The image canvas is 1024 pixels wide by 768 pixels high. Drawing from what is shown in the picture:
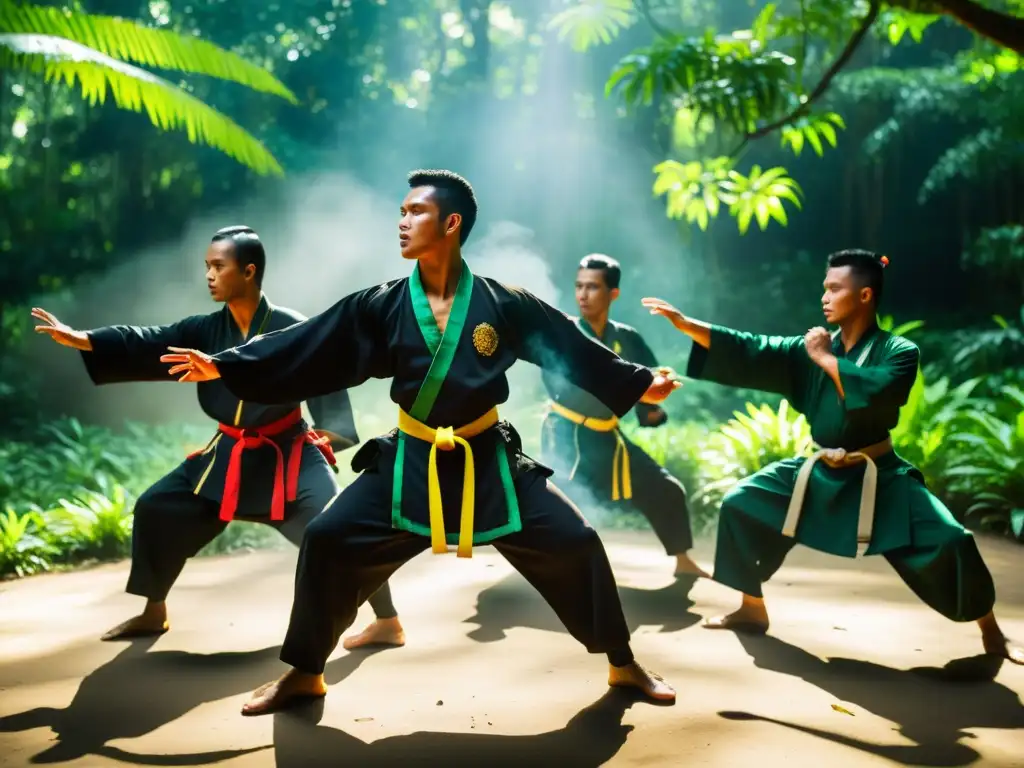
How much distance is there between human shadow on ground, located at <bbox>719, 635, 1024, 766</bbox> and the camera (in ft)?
9.61

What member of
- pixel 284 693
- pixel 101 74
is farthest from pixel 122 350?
pixel 101 74

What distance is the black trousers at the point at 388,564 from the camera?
10.7 feet

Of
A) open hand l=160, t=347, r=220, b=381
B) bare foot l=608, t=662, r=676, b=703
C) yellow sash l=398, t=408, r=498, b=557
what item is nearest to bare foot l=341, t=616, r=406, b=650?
yellow sash l=398, t=408, r=498, b=557

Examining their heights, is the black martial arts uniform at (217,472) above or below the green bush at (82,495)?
above

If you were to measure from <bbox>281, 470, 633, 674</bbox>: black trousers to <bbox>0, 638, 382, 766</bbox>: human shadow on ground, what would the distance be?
43 cm

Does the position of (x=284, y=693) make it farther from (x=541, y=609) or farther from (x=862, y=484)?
(x=862, y=484)

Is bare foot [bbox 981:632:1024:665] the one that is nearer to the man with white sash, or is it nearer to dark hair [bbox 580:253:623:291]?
the man with white sash

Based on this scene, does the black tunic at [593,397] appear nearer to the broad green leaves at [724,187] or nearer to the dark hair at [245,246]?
the broad green leaves at [724,187]

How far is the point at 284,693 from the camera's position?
3271mm

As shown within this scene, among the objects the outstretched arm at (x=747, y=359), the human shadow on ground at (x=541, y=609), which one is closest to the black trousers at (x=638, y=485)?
the human shadow on ground at (x=541, y=609)

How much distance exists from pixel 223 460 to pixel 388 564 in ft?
4.06

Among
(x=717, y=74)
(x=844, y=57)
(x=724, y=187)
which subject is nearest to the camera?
Result: (x=844, y=57)

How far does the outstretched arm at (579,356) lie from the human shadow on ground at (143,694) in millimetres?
1463

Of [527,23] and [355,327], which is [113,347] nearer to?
[355,327]
